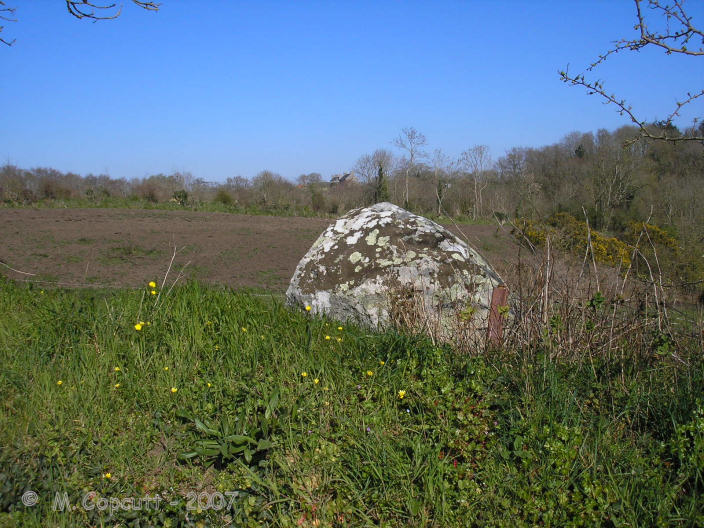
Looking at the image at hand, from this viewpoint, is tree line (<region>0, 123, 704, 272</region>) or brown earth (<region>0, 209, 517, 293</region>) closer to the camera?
brown earth (<region>0, 209, 517, 293</region>)

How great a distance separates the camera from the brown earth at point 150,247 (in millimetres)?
8023

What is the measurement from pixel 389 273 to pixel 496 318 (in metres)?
1.40

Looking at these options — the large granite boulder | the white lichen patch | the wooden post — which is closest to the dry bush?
the wooden post

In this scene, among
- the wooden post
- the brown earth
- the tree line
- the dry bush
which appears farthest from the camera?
the tree line

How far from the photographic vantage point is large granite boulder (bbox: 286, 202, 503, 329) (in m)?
4.95

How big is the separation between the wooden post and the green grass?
17 cm

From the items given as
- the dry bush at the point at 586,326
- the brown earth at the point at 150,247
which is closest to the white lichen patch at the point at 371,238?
the brown earth at the point at 150,247

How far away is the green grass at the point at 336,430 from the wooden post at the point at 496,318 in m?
0.17

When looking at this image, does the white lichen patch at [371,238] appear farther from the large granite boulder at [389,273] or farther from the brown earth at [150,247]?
the brown earth at [150,247]

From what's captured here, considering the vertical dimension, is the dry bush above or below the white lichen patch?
below

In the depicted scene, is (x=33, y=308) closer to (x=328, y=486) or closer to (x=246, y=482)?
(x=246, y=482)

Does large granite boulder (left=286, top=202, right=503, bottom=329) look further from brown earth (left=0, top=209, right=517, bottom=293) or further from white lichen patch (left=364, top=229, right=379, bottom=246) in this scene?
brown earth (left=0, top=209, right=517, bottom=293)

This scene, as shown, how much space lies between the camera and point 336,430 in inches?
131

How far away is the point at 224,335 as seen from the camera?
14.5ft
